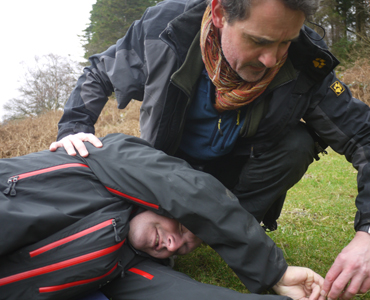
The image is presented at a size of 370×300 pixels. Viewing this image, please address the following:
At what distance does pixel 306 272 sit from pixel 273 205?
2.87 ft

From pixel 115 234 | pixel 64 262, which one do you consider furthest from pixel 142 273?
pixel 64 262

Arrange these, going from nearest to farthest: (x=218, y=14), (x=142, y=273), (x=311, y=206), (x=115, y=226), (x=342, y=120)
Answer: (x=115, y=226) → (x=142, y=273) → (x=218, y=14) → (x=342, y=120) → (x=311, y=206)

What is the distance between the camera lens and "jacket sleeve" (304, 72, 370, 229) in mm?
1866

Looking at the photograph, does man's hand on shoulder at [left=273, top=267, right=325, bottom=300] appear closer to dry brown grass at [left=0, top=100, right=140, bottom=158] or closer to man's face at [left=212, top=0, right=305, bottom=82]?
man's face at [left=212, top=0, right=305, bottom=82]

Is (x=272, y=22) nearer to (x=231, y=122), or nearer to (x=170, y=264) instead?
(x=231, y=122)

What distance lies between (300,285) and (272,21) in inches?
50.6

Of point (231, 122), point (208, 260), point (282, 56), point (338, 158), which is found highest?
point (282, 56)

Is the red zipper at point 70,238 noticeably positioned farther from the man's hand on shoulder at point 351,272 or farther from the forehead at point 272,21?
the forehead at point 272,21

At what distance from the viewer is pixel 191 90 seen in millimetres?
1999

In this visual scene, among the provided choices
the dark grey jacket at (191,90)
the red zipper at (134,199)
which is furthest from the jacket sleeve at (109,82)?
the red zipper at (134,199)

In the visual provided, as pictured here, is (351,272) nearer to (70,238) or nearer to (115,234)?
(115,234)

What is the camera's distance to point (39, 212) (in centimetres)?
140

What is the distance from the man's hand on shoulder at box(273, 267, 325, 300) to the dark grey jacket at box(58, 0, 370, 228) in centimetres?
54

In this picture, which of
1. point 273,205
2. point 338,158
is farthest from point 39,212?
point 338,158
